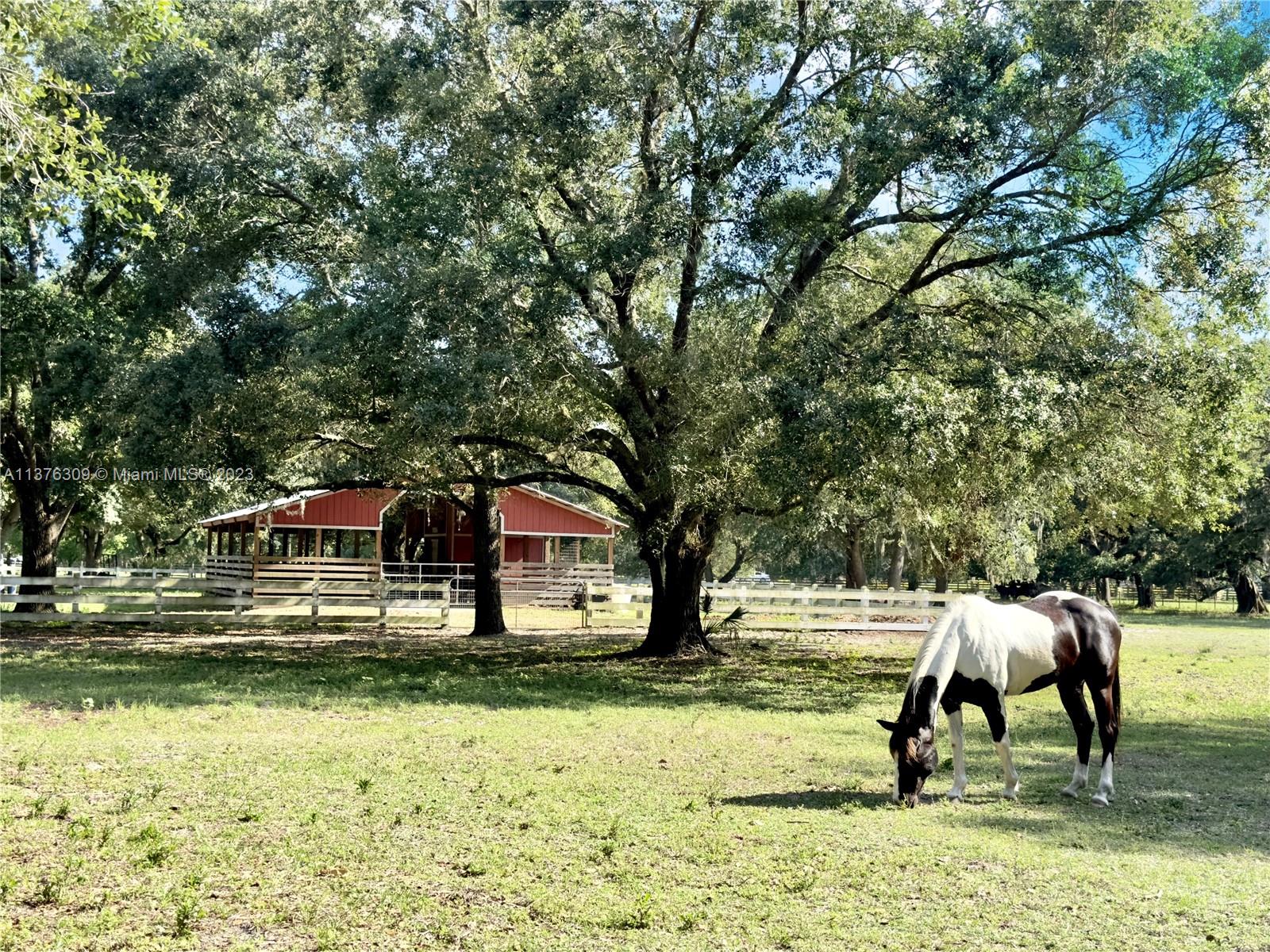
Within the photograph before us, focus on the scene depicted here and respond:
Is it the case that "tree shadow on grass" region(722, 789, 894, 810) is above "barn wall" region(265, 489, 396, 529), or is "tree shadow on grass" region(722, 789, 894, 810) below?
below

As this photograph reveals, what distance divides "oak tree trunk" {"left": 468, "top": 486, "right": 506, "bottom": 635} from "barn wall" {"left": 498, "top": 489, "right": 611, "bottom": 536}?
1471 centimetres

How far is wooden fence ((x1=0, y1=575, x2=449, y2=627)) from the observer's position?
24703 mm

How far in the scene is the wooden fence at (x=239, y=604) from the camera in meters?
24.7

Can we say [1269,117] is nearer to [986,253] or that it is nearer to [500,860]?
[986,253]

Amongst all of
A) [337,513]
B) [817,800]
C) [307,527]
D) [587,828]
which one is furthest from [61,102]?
[337,513]

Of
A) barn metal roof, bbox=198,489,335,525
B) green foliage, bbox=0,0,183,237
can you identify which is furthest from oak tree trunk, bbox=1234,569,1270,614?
green foliage, bbox=0,0,183,237

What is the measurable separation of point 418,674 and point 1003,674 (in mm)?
11045

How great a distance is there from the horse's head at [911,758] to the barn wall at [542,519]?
3290 centimetres

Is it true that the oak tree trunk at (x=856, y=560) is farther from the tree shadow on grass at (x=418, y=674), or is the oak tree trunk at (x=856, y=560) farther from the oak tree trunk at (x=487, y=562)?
the oak tree trunk at (x=487, y=562)

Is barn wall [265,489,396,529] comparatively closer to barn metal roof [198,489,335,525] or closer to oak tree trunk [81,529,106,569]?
barn metal roof [198,489,335,525]

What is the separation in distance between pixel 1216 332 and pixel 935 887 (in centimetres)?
1318

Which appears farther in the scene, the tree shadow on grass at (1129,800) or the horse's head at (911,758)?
the horse's head at (911,758)

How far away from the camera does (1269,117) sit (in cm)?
1387

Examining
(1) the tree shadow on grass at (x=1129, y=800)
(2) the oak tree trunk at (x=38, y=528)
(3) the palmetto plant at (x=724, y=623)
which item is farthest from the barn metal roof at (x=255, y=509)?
(1) the tree shadow on grass at (x=1129, y=800)
